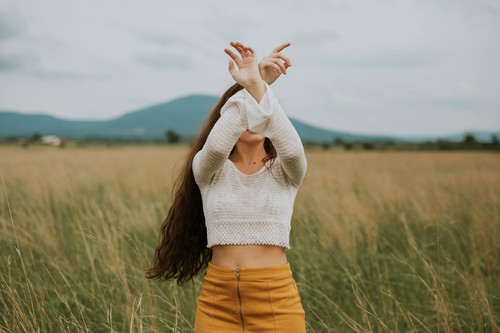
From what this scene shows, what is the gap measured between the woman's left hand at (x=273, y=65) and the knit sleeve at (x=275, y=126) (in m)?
0.11

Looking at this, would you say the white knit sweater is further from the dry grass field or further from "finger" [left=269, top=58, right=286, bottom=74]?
the dry grass field

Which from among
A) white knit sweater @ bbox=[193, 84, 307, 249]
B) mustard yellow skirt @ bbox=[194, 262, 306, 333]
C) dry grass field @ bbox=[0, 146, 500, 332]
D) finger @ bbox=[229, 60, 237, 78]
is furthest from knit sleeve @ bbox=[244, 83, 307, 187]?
dry grass field @ bbox=[0, 146, 500, 332]

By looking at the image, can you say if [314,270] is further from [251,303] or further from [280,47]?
[280,47]

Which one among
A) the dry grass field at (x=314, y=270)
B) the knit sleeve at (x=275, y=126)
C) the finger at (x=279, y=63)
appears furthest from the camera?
the dry grass field at (x=314, y=270)

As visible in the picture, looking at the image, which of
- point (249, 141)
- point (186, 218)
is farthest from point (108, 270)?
point (249, 141)

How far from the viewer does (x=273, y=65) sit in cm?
167

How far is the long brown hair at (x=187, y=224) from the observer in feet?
7.00

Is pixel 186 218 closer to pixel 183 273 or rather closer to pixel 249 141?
pixel 183 273

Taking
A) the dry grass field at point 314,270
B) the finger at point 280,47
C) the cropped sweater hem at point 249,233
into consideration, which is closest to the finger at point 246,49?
the finger at point 280,47

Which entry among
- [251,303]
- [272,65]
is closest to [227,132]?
[272,65]

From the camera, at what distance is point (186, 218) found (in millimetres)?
2199

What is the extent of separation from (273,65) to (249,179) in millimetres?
541

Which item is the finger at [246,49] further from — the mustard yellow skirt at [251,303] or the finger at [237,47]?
the mustard yellow skirt at [251,303]

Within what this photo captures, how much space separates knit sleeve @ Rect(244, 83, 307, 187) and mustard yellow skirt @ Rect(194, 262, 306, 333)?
0.51m
